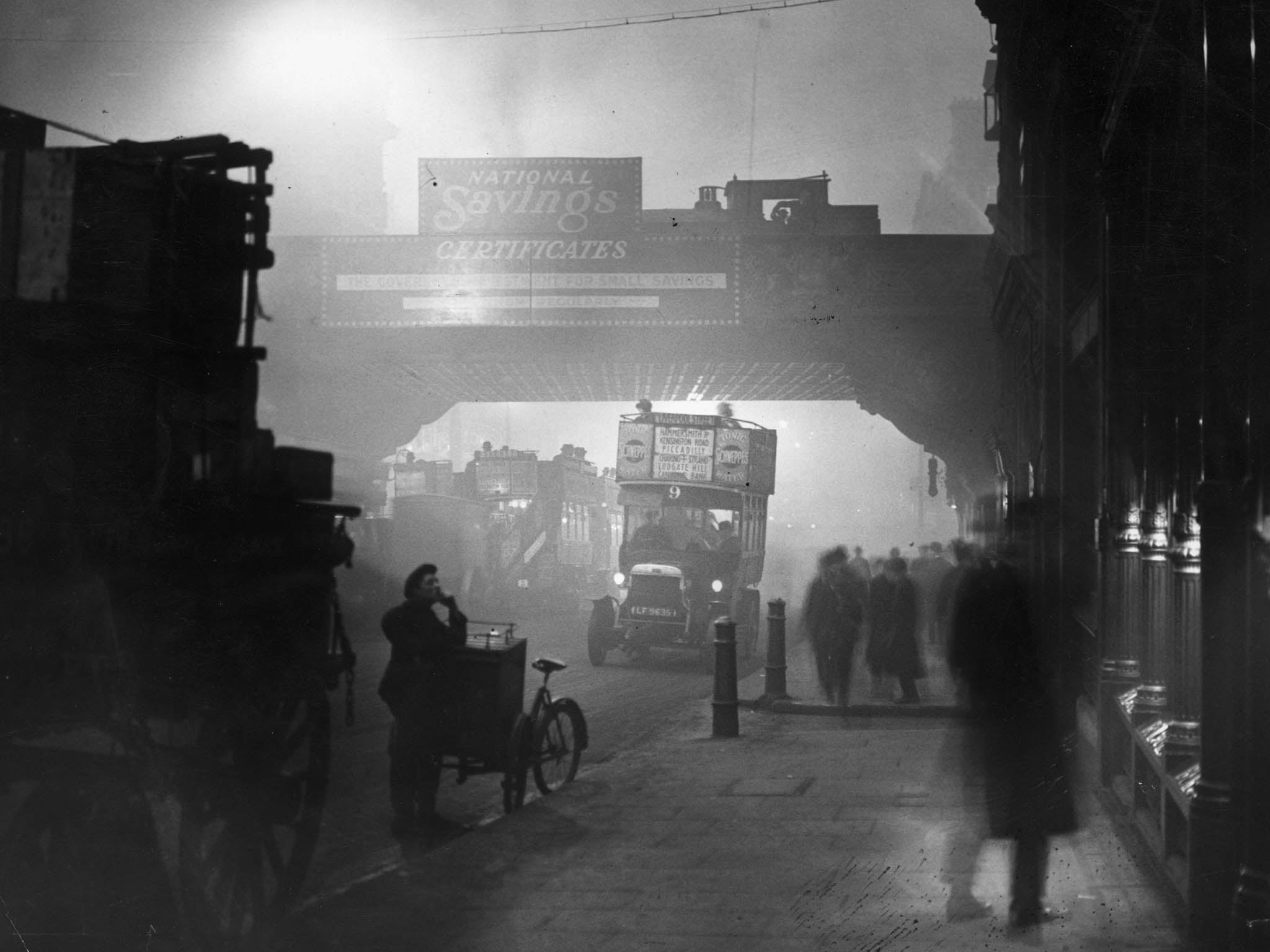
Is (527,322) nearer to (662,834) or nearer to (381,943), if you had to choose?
(662,834)

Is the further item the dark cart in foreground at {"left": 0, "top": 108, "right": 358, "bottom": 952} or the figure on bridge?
the figure on bridge

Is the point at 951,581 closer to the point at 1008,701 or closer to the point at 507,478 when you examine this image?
the point at 1008,701

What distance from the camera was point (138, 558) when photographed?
4789 mm

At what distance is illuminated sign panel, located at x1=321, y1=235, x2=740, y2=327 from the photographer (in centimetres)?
2892

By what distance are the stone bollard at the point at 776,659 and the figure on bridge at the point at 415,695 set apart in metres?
7.33

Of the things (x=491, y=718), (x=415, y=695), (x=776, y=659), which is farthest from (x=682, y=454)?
(x=415, y=695)

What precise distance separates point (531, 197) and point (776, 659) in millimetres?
18235

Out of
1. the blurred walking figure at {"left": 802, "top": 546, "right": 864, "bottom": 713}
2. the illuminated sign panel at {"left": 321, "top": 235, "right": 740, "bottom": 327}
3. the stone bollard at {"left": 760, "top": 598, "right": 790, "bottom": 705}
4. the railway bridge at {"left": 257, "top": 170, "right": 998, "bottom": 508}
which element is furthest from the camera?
the illuminated sign panel at {"left": 321, "top": 235, "right": 740, "bottom": 327}

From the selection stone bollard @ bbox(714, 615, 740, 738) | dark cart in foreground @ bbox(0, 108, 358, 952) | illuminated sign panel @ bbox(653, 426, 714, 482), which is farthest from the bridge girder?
dark cart in foreground @ bbox(0, 108, 358, 952)

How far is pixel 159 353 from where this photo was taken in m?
5.00

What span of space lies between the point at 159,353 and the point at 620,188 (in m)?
26.0

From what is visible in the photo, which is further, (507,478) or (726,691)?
(507,478)

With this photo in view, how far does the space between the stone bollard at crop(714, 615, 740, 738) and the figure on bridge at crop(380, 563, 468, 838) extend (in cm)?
472

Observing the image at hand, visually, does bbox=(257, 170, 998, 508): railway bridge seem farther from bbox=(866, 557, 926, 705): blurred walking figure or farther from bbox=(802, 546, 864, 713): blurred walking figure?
bbox=(802, 546, 864, 713): blurred walking figure
